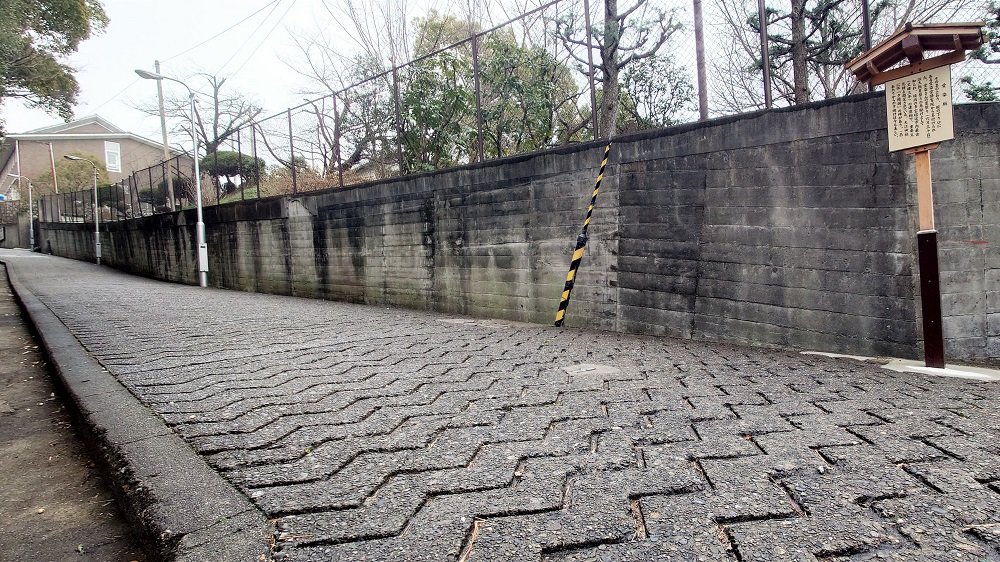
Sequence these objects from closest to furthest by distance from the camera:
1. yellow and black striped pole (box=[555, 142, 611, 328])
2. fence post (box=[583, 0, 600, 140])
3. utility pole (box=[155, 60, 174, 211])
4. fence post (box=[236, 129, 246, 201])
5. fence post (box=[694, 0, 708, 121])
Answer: fence post (box=[694, 0, 708, 121]) → yellow and black striped pole (box=[555, 142, 611, 328]) → fence post (box=[583, 0, 600, 140]) → fence post (box=[236, 129, 246, 201]) → utility pole (box=[155, 60, 174, 211])

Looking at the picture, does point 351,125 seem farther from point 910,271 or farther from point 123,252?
point 123,252

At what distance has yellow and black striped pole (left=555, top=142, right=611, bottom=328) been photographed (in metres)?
6.06

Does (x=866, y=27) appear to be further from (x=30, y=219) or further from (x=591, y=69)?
(x=30, y=219)

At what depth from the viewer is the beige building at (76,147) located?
37.4 metres

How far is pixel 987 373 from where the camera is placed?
12.8 feet

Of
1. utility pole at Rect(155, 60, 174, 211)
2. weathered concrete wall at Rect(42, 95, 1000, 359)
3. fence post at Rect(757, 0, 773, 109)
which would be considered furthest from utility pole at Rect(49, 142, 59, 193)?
fence post at Rect(757, 0, 773, 109)

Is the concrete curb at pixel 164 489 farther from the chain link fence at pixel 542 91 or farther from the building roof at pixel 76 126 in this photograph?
the building roof at pixel 76 126

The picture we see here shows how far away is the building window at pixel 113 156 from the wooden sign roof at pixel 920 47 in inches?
1850

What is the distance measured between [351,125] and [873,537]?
10.0 metres

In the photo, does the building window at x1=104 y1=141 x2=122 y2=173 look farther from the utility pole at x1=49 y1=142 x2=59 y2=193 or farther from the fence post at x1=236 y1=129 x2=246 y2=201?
the fence post at x1=236 y1=129 x2=246 y2=201

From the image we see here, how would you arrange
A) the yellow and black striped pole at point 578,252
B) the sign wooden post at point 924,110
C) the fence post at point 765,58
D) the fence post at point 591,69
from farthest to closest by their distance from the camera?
the fence post at point 591,69, the yellow and black striped pole at point 578,252, the fence post at point 765,58, the sign wooden post at point 924,110

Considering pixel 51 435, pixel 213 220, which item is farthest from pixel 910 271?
pixel 213 220

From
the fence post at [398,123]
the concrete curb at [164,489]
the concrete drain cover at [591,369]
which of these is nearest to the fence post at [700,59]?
the concrete drain cover at [591,369]

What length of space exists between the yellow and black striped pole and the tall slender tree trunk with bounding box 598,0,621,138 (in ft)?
2.38
